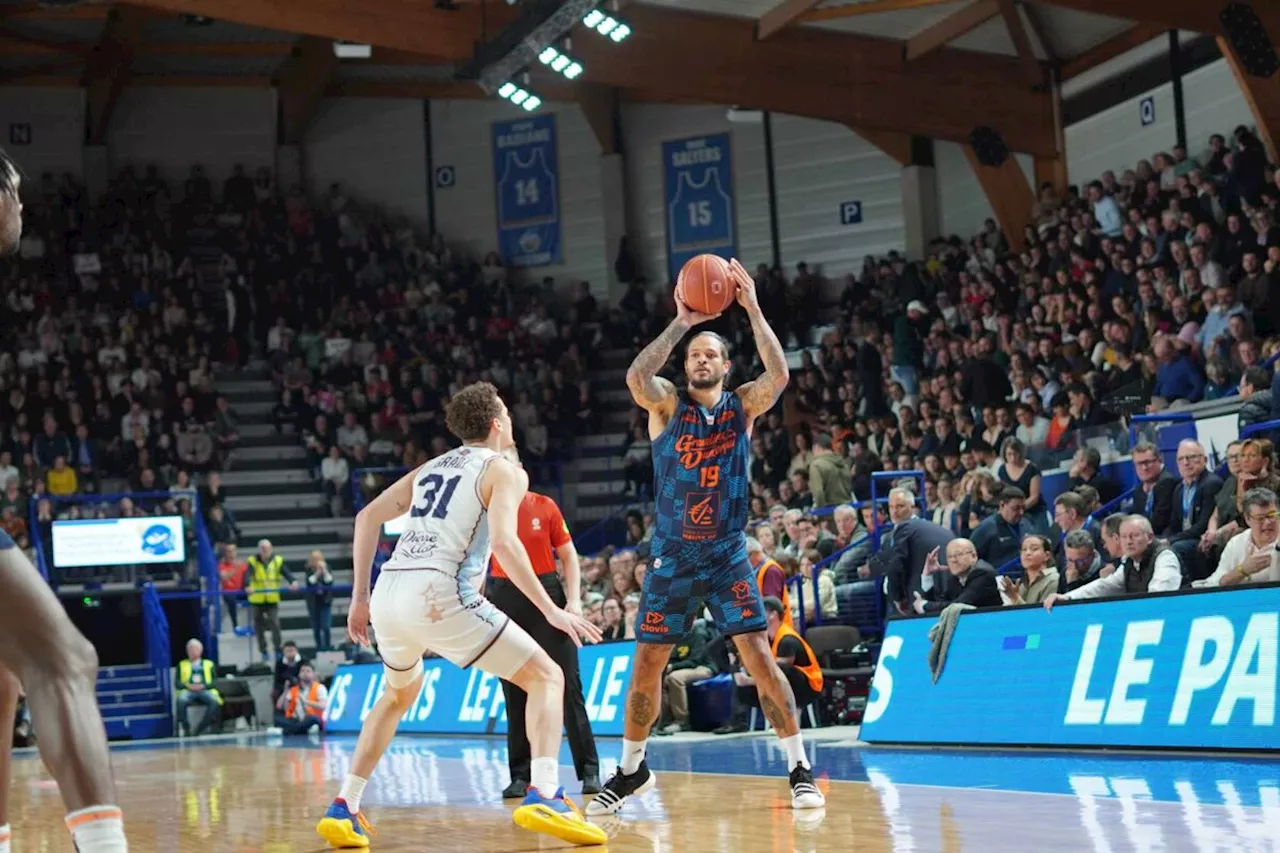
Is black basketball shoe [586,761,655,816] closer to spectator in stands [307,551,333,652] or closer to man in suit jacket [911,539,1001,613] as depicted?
man in suit jacket [911,539,1001,613]

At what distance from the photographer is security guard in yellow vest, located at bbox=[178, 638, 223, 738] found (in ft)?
70.6

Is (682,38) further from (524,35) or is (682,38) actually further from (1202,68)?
(1202,68)

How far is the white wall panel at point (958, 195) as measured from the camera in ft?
86.1

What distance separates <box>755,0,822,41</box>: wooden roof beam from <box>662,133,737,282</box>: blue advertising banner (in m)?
7.52

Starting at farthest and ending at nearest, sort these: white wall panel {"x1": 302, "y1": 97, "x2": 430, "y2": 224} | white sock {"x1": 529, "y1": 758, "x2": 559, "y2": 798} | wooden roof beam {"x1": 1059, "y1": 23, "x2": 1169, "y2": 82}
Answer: white wall panel {"x1": 302, "y1": 97, "x2": 430, "y2": 224}, wooden roof beam {"x1": 1059, "y1": 23, "x2": 1169, "y2": 82}, white sock {"x1": 529, "y1": 758, "x2": 559, "y2": 798}

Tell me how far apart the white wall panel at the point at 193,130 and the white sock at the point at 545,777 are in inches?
1098

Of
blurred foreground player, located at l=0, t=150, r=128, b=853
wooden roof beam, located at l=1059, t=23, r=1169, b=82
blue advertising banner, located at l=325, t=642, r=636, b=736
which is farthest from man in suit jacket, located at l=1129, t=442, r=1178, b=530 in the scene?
wooden roof beam, located at l=1059, t=23, r=1169, b=82

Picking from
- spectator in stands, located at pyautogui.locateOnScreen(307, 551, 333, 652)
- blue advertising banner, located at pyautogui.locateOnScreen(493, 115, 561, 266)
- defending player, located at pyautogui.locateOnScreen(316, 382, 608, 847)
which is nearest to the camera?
defending player, located at pyautogui.locateOnScreen(316, 382, 608, 847)

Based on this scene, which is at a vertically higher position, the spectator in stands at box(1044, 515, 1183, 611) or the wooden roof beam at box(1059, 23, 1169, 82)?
the wooden roof beam at box(1059, 23, 1169, 82)

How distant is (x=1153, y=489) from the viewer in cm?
1223

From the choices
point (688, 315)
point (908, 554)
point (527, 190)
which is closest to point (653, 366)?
point (688, 315)

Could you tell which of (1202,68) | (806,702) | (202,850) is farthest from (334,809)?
(1202,68)

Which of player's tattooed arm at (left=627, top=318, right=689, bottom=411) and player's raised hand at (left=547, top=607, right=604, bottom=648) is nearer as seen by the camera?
player's raised hand at (left=547, top=607, right=604, bottom=648)

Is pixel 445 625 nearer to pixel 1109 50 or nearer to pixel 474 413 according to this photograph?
pixel 474 413
